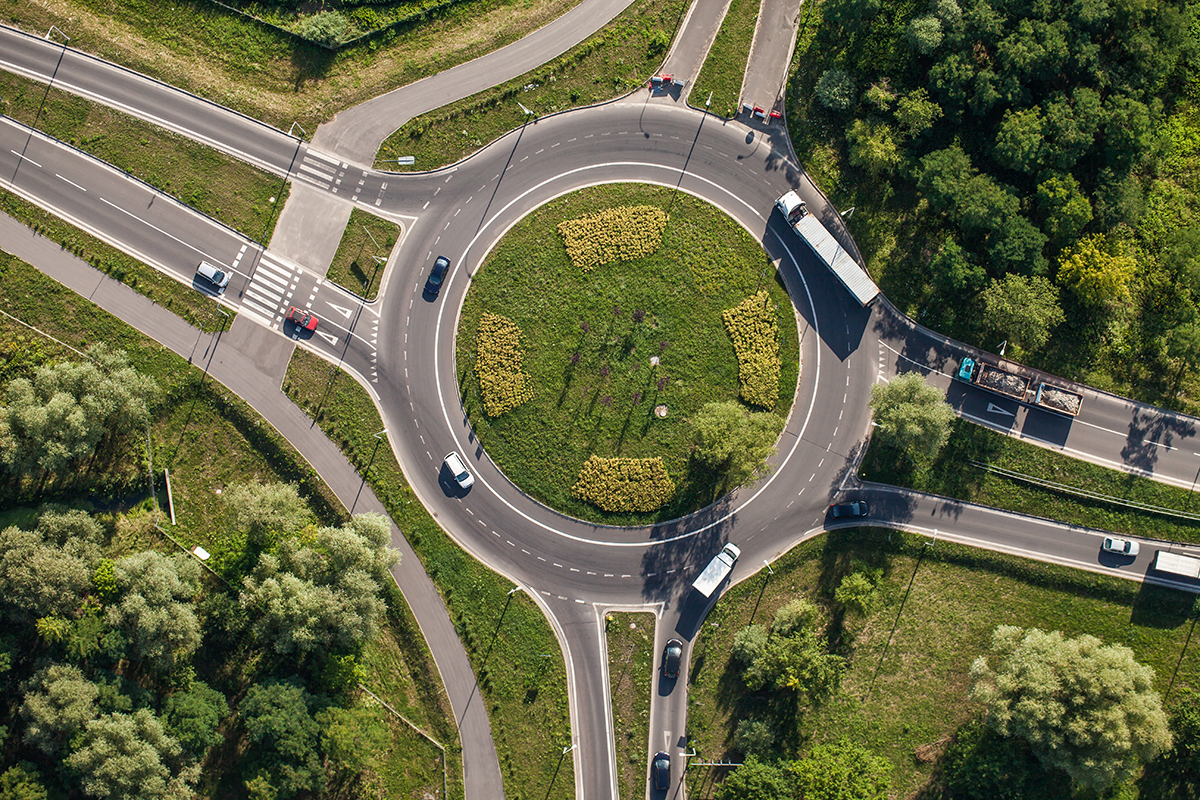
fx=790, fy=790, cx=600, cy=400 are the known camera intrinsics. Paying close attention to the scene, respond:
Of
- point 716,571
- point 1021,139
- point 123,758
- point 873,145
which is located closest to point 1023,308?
point 1021,139

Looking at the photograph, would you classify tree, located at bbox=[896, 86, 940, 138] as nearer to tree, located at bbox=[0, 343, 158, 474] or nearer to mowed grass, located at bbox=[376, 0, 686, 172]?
mowed grass, located at bbox=[376, 0, 686, 172]

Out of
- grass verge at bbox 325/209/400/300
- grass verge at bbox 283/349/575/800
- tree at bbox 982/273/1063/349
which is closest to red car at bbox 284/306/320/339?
grass verge at bbox 283/349/575/800

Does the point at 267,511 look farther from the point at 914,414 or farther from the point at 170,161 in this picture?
the point at 914,414

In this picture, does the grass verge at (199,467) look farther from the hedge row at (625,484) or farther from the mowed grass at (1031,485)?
the mowed grass at (1031,485)

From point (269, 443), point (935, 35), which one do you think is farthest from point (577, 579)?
point (935, 35)

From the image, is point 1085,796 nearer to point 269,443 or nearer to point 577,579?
point 577,579

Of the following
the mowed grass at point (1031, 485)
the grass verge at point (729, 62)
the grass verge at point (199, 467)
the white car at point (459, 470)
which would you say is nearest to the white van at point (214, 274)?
the grass verge at point (199, 467)

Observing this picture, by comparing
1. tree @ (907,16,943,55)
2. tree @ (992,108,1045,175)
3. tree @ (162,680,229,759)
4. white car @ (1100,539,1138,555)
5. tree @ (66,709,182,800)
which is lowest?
tree @ (66,709,182,800)
